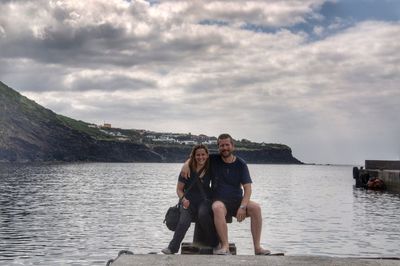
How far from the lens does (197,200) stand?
11.9 metres

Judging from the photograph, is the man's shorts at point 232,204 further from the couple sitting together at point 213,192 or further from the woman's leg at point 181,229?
the woman's leg at point 181,229

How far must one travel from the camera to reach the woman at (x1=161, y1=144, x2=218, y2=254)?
1163 cm

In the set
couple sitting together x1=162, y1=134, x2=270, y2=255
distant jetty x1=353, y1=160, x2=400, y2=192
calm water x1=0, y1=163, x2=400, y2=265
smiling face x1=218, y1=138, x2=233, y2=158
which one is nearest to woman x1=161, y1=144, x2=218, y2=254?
couple sitting together x1=162, y1=134, x2=270, y2=255

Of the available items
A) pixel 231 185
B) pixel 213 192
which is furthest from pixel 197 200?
pixel 231 185

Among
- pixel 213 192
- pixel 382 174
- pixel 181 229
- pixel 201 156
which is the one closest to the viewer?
pixel 201 156

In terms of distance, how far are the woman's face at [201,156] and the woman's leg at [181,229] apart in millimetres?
1076

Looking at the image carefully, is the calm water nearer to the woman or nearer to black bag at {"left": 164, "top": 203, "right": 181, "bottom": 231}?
black bag at {"left": 164, "top": 203, "right": 181, "bottom": 231}

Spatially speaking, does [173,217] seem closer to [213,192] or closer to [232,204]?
[213,192]

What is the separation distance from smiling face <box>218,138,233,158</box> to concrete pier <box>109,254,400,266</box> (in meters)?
2.53

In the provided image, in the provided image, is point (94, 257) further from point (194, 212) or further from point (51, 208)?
point (51, 208)

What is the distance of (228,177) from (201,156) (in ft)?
2.35

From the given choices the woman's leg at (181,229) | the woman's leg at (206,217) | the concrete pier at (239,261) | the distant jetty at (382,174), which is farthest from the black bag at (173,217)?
the distant jetty at (382,174)

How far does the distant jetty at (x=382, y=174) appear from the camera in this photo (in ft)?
245

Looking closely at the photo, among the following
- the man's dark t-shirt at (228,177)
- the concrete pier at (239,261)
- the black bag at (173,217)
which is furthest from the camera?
the black bag at (173,217)
